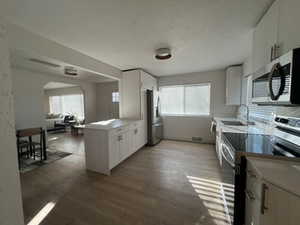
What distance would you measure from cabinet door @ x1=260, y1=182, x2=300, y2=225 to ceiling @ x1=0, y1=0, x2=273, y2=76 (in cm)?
167

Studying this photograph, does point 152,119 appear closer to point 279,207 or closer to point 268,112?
point 268,112

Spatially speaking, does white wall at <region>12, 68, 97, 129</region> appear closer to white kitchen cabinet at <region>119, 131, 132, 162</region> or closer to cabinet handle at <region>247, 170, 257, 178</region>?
white kitchen cabinet at <region>119, 131, 132, 162</region>

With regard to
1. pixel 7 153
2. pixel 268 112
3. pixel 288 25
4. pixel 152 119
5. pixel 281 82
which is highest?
pixel 288 25

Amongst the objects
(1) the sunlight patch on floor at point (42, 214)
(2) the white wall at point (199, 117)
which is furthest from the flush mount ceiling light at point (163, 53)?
(1) the sunlight patch on floor at point (42, 214)

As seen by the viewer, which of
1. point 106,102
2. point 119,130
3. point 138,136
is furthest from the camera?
point 106,102

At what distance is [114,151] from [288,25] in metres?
2.82

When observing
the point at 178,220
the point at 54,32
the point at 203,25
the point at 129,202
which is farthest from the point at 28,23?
the point at 178,220

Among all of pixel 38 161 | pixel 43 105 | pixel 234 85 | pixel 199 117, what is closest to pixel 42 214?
pixel 38 161

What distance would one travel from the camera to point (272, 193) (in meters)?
0.76

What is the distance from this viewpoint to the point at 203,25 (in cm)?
164

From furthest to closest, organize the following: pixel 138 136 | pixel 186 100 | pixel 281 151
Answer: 1. pixel 186 100
2. pixel 138 136
3. pixel 281 151

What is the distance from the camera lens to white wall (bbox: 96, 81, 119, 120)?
238 inches

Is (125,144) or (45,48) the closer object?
(45,48)

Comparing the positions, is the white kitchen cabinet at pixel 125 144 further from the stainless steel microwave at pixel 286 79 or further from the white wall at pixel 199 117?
the stainless steel microwave at pixel 286 79
